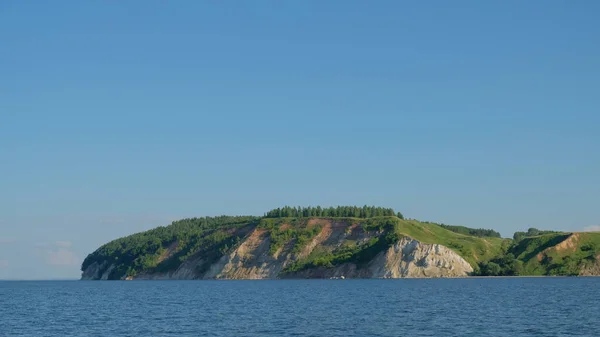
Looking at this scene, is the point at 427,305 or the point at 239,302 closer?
the point at 427,305

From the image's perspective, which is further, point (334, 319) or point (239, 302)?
point (239, 302)

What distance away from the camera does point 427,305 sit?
339 feet

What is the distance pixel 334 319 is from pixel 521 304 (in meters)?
33.1

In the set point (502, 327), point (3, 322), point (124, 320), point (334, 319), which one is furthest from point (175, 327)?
point (502, 327)

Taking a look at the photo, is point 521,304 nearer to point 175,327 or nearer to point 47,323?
point 175,327

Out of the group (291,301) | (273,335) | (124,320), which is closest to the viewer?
(273,335)

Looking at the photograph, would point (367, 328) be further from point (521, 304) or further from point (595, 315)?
point (521, 304)

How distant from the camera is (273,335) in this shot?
7012cm

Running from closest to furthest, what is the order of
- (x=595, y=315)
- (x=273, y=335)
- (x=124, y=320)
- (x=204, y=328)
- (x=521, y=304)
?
(x=273, y=335)
(x=204, y=328)
(x=595, y=315)
(x=124, y=320)
(x=521, y=304)

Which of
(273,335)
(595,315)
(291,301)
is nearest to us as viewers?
(273,335)

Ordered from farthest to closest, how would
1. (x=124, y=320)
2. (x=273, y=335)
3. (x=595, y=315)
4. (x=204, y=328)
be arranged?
(x=124, y=320), (x=595, y=315), (x=204, y=328), (x=273, y=335)

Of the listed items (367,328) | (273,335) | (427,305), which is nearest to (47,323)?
(273,335)

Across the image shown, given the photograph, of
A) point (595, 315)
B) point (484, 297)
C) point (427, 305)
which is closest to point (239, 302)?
point (427, 305)

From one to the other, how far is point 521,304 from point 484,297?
682 inches
